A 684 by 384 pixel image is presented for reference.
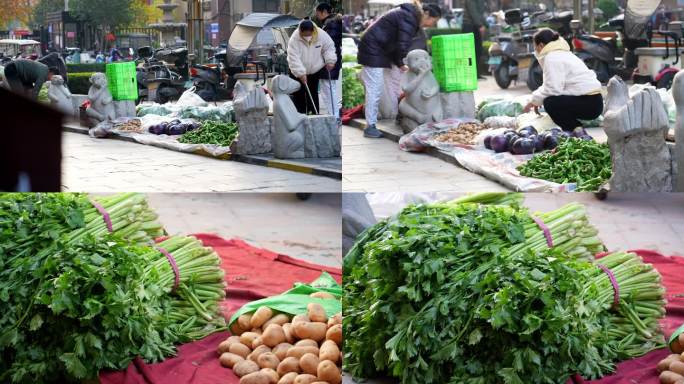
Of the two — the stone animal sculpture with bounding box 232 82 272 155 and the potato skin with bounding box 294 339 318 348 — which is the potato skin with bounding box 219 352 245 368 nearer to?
the potato skin with bounding box 294 339 318 348

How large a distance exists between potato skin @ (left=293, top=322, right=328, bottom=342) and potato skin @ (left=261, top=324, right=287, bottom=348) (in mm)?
64

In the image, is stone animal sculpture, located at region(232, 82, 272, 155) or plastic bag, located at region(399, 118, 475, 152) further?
plastic bag, located at region(399, 118, 475, 152)

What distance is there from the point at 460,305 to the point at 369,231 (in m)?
0.45

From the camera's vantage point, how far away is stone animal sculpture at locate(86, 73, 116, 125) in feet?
10.2

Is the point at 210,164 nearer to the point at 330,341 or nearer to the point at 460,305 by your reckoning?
the point at 330,341

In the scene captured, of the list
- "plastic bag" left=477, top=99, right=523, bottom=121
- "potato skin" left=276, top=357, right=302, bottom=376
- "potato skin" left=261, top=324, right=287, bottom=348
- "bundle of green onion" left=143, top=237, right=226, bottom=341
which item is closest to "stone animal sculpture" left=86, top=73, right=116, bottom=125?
"bundle of green onion" left=143, top=237, right=226, bottom=341

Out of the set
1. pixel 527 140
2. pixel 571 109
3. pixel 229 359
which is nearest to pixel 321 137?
pixel 229 359

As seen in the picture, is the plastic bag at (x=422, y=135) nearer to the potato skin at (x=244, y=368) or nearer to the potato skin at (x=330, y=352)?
the potato skin at (x=330, y=352)

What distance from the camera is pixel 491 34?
11.1 feet

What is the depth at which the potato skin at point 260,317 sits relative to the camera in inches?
131

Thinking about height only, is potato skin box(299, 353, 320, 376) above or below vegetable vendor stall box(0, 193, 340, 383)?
below

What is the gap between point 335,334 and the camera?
3.16m

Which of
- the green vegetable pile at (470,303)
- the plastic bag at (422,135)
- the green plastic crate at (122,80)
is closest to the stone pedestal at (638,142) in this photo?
the green vegetable pile at (470,303)

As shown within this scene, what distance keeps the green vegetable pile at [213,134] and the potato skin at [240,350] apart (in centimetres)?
73
